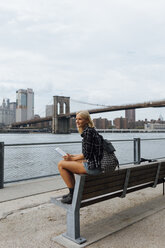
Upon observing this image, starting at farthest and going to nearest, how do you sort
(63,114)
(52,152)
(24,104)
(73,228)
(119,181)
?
(24,104) → (63,114) → (52,152) → (119,181) → (73,228)

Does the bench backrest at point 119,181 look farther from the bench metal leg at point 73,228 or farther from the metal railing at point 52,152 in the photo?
the metal railing at point 52,152

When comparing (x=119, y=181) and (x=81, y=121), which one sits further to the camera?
(x=119, y=181)

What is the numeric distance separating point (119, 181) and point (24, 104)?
91.8 meters

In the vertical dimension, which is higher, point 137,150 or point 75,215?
point 137,150

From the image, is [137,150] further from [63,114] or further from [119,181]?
[63,114]

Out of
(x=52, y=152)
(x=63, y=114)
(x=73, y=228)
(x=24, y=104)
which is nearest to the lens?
(x=73, y=228)

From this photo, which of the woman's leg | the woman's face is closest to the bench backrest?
the woman's leg

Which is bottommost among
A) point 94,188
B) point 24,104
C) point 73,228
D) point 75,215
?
point 73,228

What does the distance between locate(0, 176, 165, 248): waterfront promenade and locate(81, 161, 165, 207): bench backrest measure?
284mm

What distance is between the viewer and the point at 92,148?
7.57ft

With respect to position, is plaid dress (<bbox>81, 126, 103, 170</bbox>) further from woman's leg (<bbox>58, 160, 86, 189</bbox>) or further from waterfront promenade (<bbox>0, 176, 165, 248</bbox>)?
waterfront promenade (<bbox>0, 176, 165, 248</bbox>)

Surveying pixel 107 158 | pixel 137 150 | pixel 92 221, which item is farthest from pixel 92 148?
pixel 137 150

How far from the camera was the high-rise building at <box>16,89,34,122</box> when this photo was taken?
252ft

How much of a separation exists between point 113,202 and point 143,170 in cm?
73
